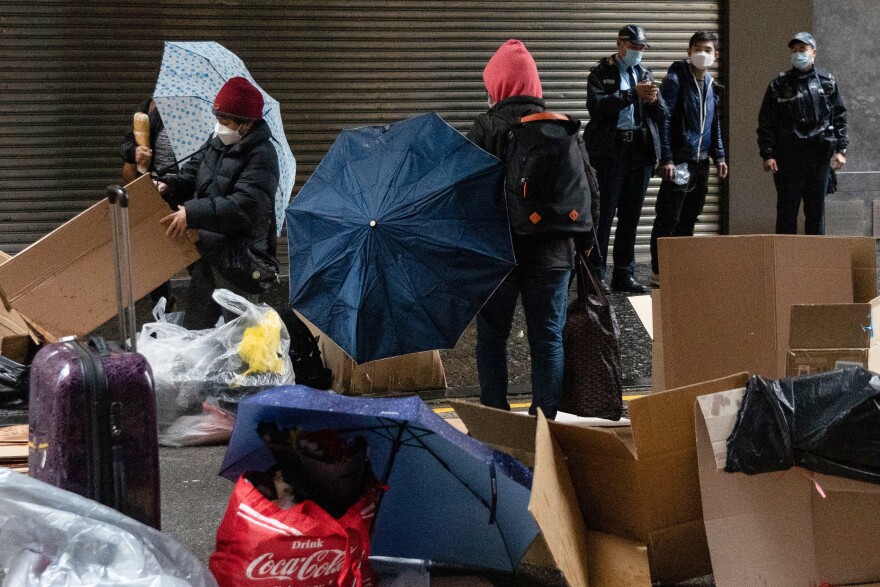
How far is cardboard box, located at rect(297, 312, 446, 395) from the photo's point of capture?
5.86 m

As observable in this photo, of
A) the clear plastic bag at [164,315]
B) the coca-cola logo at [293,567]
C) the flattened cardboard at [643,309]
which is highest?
the clear plastic bag at [164,315]

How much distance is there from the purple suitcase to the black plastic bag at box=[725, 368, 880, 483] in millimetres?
1731

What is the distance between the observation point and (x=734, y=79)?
9.97 meters

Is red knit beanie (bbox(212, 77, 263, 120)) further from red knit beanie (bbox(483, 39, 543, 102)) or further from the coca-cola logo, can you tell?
the coca-cola logo

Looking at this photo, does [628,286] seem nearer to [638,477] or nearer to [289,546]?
[638,477]

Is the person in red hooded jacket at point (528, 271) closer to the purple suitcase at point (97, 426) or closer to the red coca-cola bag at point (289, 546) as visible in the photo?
the red coca-cola bag at point (289, 546)

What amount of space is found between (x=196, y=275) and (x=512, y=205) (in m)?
1.98

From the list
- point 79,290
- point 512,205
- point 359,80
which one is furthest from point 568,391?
point 359,80

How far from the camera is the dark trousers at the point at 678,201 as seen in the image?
831cm

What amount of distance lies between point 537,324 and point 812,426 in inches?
65.7

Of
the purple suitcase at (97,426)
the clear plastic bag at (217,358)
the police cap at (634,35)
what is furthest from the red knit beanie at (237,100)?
the police cap at (634,35)

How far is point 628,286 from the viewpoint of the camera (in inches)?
326

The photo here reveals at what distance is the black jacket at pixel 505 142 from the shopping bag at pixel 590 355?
0.63ft

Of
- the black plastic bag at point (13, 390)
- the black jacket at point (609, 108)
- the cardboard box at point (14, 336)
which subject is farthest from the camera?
the black jacket at point (609, 108)
